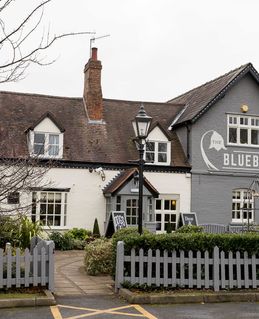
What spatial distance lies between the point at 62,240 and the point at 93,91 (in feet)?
28.5

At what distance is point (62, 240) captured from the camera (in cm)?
2172

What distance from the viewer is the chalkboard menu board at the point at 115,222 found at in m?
22.3

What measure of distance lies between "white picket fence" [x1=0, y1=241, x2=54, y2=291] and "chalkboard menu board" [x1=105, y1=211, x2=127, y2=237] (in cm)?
1098

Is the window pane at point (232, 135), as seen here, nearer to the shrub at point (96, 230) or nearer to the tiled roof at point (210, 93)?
the tiled roof at point (210, 93)

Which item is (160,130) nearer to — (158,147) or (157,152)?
(158,147)

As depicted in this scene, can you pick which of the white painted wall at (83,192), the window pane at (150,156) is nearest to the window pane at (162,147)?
the window pane at (150,156)

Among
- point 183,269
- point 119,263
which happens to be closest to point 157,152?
point 183,269

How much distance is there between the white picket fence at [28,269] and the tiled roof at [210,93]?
15.7 m

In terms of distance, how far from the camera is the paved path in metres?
11.7

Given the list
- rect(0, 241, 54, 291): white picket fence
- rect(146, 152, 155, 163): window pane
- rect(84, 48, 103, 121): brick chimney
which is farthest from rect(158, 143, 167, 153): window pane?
rect(0, 241, 54, 291): white picket fence

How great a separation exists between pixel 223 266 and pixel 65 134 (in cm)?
1513

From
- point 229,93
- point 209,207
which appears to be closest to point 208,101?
point 229,93

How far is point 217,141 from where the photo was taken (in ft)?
85.9

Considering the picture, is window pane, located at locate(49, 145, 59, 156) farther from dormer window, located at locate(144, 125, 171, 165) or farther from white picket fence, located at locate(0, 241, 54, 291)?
white picket fence, located at locate(0, 241, 54, 291)
